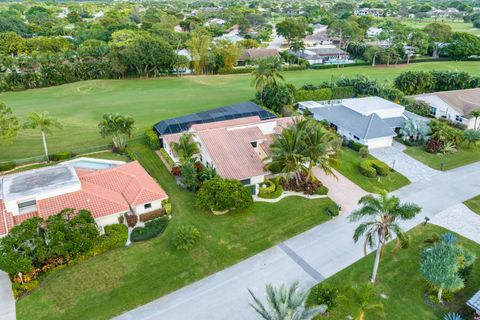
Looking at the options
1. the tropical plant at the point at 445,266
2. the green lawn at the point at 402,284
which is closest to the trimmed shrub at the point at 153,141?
the green lawn at the point at 402,284

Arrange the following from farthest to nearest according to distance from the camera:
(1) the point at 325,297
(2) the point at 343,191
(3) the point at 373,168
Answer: (3) the point at 373,168 → (2) the point at 343,191 → (1) the point at 325,297

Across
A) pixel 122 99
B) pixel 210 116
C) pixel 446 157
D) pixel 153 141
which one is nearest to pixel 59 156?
pixel 153 141

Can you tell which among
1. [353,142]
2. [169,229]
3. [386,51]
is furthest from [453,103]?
[169,229]

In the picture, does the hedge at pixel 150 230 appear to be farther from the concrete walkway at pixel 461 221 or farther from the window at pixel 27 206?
the concrete walkway at pixel 461 221

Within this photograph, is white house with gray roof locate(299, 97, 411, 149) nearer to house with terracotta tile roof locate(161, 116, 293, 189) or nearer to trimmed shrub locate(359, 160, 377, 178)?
trimmed shrub locate(359, 160, 377, 178)

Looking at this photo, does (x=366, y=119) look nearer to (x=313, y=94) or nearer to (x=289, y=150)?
(x=313, y=94)

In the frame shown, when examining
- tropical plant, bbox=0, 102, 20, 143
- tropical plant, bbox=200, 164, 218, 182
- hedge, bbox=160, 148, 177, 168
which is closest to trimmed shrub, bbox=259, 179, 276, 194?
tropical plant, bbox=200, 164, 218, 182
